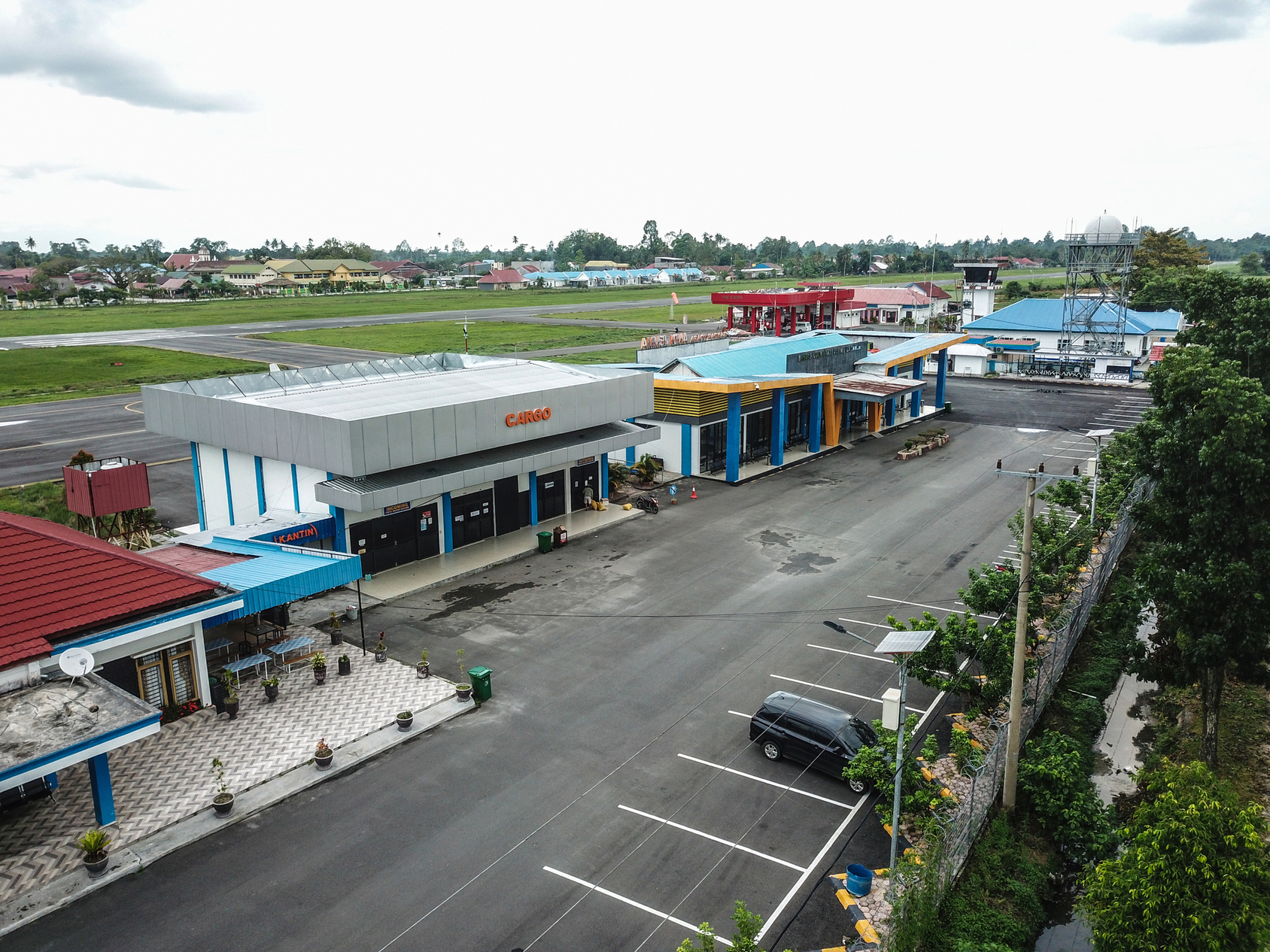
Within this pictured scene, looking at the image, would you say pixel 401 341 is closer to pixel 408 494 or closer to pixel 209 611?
pixel 408 494

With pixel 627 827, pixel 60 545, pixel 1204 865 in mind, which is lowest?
pixel 627 827

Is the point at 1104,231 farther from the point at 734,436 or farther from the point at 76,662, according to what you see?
the point at 76,662

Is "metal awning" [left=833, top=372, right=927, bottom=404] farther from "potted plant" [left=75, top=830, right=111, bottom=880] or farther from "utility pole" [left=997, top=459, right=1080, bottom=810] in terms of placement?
"potted plant" [left=75, top=830, right=111, bottom=880]

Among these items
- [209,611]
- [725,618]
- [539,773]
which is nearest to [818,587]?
[725,618]

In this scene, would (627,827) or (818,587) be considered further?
(818,587)

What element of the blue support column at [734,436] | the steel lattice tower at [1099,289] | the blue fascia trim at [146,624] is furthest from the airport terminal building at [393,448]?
the steel lattice tower at [1099,289]

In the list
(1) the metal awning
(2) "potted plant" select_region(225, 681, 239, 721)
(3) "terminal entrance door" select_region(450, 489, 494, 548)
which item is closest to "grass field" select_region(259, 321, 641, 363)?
(1) the metal awning

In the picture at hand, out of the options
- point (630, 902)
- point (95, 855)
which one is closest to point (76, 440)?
point (95, 855)
